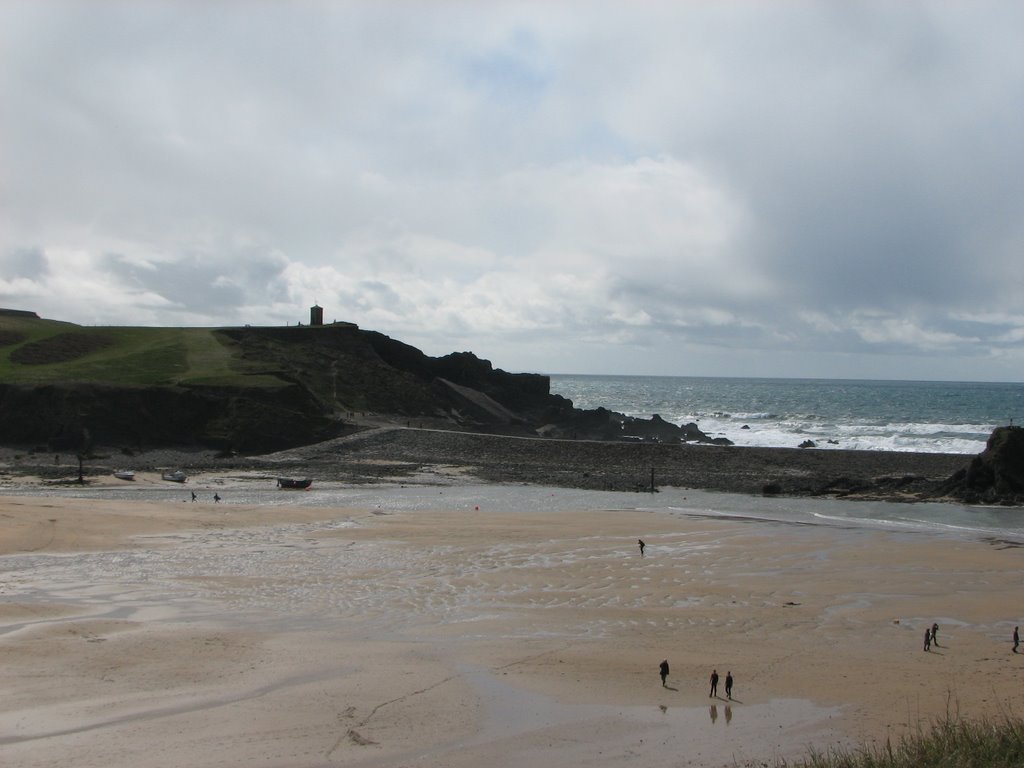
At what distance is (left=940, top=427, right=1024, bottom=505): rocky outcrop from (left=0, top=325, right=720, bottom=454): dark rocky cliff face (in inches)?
1354

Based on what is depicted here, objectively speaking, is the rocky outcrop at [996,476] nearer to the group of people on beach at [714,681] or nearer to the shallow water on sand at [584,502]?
the shallow water on sand at [584,502]

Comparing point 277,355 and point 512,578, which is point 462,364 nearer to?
point 277,355

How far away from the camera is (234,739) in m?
15.4

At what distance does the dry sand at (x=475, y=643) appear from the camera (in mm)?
15641

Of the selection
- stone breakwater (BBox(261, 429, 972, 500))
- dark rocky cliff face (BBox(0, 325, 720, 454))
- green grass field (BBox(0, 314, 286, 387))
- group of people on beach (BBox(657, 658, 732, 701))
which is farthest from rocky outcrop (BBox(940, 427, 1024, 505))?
green grass field (BBox(0, 314, 286, 387))

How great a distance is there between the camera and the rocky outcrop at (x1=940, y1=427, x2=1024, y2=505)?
47.4 metres

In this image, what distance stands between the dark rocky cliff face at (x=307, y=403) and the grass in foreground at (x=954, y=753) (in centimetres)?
5543

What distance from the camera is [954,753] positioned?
12.0 m

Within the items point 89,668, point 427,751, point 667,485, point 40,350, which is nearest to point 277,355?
point 40,350

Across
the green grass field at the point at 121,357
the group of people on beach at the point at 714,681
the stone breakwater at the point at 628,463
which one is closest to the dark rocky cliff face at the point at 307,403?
the green grass field at the point at 121,357

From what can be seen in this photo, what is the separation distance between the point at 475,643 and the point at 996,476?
39.5 meters

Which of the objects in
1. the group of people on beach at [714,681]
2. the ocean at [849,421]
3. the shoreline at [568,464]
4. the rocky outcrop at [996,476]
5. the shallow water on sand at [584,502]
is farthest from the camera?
the ocean at [849,421]

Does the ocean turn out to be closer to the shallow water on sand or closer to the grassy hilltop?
the grassy hilltop

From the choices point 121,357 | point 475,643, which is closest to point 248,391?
point 121,357
